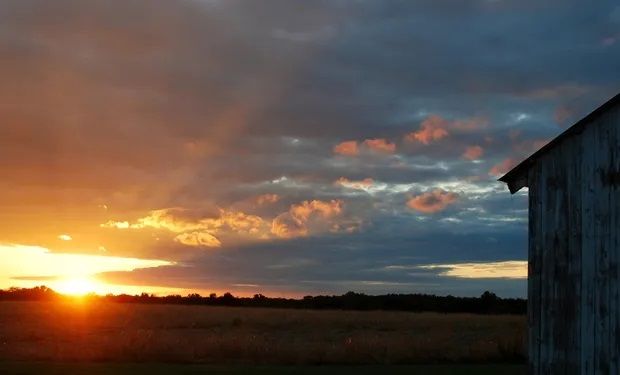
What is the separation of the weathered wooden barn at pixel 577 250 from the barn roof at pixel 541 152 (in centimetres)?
2

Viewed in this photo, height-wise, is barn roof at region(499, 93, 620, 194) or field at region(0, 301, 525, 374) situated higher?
barn roof at region(499, 93, 620, 194)

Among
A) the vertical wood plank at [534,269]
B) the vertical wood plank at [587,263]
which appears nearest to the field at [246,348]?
the vertical wood plank at [534,269]

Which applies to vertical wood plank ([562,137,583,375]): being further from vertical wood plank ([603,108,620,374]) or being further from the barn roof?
vertical wood plank ([603,108,620,374])

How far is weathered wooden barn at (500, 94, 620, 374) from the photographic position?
1602cm

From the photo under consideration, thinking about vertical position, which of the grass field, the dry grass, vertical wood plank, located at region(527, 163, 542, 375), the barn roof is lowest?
the grass field

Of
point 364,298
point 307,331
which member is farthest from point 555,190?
point 364,298

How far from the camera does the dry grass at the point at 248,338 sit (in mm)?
37500

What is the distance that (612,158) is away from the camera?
1611 centimetres

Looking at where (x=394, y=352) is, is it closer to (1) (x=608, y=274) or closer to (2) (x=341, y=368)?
(2) (x=341, y=368)

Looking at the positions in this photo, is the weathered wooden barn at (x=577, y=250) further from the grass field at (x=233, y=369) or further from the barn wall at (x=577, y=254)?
the grass field at (x=233, y=369)

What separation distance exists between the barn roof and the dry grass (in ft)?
68.2

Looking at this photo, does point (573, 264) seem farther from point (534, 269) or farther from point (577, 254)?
point (534, 269)

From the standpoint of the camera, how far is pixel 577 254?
16.4 m

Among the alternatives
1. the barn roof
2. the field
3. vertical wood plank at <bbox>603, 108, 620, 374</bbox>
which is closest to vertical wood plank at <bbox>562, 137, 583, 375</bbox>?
the barn roof
